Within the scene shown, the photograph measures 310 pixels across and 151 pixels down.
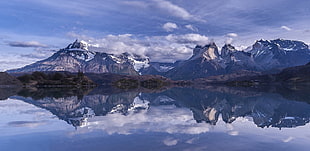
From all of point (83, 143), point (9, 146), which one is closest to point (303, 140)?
point (83, 143)

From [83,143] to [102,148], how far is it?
2493mm

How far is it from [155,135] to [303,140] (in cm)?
1377

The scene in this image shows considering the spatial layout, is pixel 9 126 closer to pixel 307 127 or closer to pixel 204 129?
pixel 204 129

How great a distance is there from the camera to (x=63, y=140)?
22.1 m

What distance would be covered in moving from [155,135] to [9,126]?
18135mm

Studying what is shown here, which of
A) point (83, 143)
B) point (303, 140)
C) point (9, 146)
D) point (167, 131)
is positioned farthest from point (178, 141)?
point (9, 146)

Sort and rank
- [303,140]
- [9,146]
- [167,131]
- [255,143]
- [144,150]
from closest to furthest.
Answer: [144,150] < [9,146] < [255,143] < [303,140] < [167,131]

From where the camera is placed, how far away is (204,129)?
27766 millimetres

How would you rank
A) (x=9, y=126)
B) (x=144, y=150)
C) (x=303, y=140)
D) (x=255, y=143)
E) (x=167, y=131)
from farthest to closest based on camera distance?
(x=9, y=126) < (x=167, y=131) < (x=303, y=140) < (x=255, y=143) < (x=144, y=150)

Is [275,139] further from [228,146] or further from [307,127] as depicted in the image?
[307,127]

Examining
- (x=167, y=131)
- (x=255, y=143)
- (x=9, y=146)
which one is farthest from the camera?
(x=167, y=131)

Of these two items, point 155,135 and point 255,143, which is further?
point 155,135

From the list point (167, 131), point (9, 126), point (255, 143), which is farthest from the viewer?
point (9, 126)

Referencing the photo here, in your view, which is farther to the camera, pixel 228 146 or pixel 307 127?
pixel 307 127
